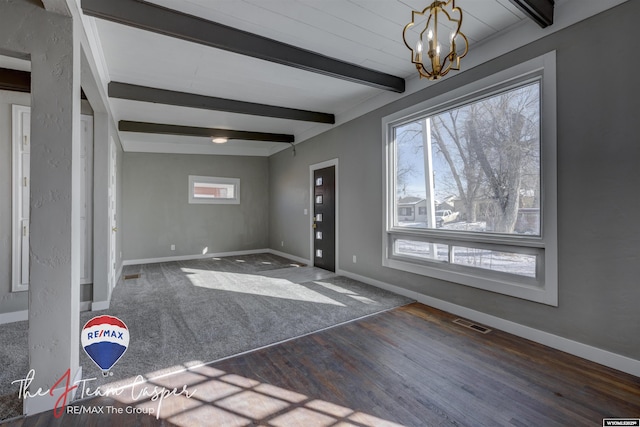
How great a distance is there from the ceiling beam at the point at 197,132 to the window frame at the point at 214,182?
1.62 metres

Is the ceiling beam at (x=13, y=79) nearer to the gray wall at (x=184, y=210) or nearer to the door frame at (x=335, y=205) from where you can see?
the gray wall at (x=184, y=210)

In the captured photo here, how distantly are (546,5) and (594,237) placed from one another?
1.85m

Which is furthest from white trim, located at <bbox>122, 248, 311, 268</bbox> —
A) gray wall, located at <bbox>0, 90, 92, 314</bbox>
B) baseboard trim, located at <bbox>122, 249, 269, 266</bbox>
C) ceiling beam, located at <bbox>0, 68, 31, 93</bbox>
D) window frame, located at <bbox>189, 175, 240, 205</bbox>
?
ceiling beam, located at <bbox>0, 68, 31, 93</bbox>

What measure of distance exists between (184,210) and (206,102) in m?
3.48

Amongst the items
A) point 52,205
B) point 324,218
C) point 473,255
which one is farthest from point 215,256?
point 473,255

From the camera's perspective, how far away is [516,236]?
9.09ft

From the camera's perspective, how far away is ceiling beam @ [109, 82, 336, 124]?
3.70 m

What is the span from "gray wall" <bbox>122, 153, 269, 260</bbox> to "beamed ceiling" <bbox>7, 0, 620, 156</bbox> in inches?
75.5

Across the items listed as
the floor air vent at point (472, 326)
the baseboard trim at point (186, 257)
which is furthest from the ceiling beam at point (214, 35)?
the baseboard trim at point (186, 257)

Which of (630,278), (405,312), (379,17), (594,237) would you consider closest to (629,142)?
(594,237)

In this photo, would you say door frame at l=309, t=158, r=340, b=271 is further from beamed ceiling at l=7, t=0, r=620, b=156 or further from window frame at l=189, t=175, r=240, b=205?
window frame at l=189, t=175, r=240, b=205

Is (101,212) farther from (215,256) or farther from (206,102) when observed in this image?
(215,256)

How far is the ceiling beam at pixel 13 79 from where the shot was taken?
2904 mm

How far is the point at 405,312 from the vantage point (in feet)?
11.1
